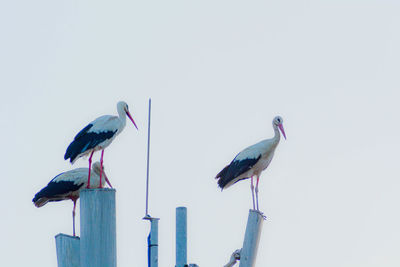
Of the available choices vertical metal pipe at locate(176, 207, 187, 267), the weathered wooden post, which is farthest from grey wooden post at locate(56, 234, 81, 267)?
vertical metal pipe at locate(176, 207, 187, 267)

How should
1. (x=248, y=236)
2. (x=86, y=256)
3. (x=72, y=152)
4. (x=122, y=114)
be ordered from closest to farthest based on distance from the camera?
(x=86, y=256) < (x=248, y=236) < (x=72, y=152) < (x=122, y=114)

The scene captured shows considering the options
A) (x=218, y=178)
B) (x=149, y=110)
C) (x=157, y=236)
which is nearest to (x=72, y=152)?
(x=218, y=178)

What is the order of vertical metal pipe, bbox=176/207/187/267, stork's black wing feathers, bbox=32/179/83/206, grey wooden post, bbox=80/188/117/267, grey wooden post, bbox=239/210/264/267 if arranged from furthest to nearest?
stork's black wing feathers, bbox=32/179/83/206 < grey wooden post, bbox=239/210/264/267 < vertical metal pipe, bbox=176/207/187/267 < grey wooden post, bbox=80/188/117/267

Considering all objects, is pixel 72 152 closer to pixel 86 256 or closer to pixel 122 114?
pixel 122 114

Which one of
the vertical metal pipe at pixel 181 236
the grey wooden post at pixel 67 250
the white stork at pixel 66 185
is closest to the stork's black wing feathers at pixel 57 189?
the white stork at pixel 66 185

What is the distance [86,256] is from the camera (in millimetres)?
7633

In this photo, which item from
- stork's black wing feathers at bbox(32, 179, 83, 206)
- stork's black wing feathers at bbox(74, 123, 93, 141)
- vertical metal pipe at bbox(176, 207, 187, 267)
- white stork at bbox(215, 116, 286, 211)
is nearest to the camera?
vertical metal pipe at bbox(176, 207, 187, 267)

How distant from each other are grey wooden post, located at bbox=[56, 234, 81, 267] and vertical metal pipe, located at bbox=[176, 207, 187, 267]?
2.62 feet

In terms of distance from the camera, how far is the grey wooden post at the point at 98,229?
7.60 meters

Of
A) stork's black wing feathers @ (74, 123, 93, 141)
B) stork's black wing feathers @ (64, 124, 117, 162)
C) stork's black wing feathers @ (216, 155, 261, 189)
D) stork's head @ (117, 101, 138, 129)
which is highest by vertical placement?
stork's head @ (117, 101, 138, 129)

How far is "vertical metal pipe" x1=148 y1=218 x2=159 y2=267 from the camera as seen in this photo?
7816 mm

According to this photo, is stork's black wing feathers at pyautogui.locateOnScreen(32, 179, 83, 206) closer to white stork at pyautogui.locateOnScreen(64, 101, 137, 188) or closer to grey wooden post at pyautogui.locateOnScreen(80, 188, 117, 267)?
white stork at pyautogui.locateOnScreen(64, 101, 137, 188)

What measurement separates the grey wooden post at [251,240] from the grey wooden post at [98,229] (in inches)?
57.3

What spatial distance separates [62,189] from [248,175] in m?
2.94
